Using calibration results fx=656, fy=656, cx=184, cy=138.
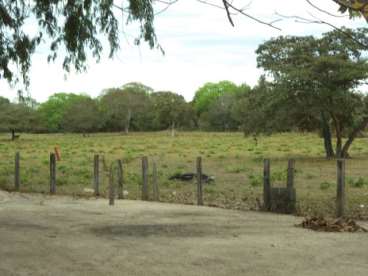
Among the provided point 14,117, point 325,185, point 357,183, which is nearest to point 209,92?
point 14,117

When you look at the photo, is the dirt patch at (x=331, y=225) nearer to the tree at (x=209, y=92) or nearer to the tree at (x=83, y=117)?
the tree at (x=83, y=117)

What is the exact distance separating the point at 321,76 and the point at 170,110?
220 feet

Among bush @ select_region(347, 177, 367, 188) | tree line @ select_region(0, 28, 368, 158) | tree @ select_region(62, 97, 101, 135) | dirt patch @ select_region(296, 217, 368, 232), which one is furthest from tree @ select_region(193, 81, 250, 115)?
dirt patch @ select_region(296, 217, 368, 232)

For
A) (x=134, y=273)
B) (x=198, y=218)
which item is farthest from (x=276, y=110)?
(x=134, y=273)

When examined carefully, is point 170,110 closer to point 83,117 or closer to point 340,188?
point 83,117

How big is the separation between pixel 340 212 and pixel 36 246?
6447 millimetres

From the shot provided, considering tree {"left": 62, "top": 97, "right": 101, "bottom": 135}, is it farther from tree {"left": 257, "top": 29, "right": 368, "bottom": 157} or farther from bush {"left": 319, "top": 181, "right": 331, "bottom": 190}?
bush {"left": 319, "top": 181, "right": 331, "bottom": 190}

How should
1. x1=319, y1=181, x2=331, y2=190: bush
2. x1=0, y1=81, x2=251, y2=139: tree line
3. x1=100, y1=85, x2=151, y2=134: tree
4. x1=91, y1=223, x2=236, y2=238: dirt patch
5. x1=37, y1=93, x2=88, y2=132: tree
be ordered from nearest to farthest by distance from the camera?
x1=91, y1=223, x2=236, y2=238: dirt patch → x1=319, y1=181, x2=331, y2=190: bush → x1=0, y1=81, x2=251, y2=139: tree line → x1=100, y1=85, x2=151, y2=134: tree → x1=37, y1=93, x2=88, y2=132: tree

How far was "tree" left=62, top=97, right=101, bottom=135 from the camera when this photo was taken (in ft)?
313

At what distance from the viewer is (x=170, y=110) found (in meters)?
96.9

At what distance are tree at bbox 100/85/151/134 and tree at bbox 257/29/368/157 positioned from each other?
67226 millimetres

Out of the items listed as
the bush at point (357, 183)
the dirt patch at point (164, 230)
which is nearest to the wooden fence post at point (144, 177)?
the dirt patch at point (164, 230)

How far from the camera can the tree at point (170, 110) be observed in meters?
96.2

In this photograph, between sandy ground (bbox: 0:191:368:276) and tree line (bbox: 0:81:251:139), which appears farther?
tree line (bbox: 0:81:251:139)
